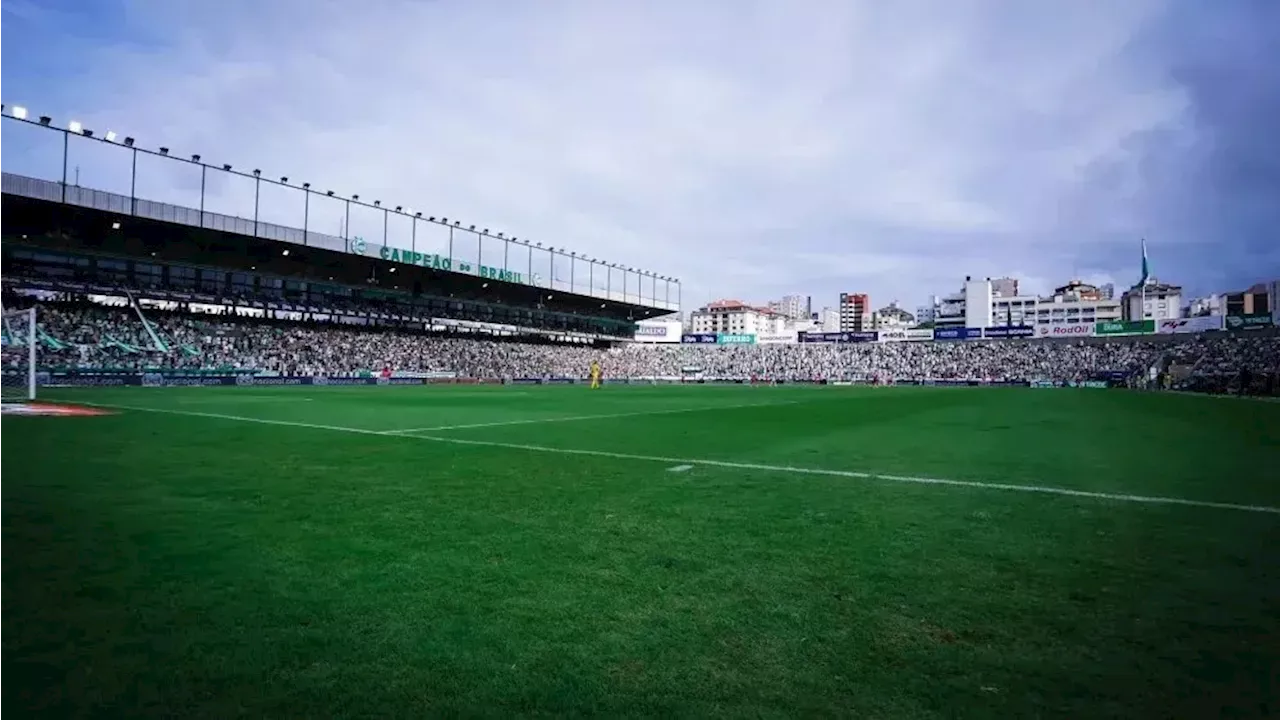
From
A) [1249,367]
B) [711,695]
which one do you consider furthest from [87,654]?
[1249,367]

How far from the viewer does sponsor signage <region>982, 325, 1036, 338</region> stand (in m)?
86.8

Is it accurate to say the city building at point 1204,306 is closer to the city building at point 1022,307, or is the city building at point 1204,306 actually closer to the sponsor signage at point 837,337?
the city building at point 1022,307

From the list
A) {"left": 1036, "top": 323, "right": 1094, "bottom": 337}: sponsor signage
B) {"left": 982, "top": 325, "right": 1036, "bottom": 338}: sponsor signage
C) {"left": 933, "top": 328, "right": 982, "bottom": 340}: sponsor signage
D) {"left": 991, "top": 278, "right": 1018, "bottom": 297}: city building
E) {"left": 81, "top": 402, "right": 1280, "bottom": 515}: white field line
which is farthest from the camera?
{"left": 991, "top": 278, "right": 1018, "bottom": 297}: city building

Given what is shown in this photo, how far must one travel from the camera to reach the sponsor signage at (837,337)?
320 feet

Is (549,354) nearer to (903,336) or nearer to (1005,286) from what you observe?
(903,336)

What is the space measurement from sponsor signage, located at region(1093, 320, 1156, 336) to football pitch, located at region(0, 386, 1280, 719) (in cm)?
8365

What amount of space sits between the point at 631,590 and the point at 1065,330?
312ft

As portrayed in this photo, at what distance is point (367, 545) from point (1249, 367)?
79.2 meters

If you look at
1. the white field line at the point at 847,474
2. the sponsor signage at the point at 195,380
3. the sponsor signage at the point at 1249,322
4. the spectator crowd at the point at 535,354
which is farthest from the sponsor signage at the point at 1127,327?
the white field line at the point at 847,474

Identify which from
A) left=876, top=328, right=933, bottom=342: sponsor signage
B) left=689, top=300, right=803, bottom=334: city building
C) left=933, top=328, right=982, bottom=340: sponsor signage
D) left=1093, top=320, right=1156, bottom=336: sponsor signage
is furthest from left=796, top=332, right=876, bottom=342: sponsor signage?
left=689, top=300, right=803, bottom=334: city building

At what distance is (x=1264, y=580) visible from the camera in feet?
16.0

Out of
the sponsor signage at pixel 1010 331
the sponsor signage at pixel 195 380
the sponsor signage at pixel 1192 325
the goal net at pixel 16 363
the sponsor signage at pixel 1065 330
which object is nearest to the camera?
the goal net at pixel 16 363

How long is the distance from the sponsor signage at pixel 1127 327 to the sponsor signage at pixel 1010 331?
701cm

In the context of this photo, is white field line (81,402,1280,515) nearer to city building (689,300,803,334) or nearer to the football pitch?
the football pitch
